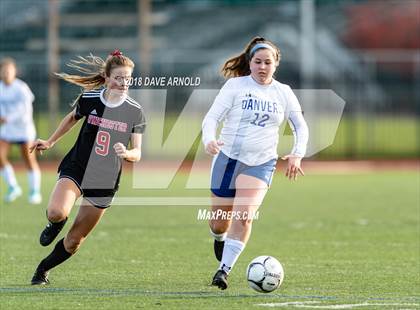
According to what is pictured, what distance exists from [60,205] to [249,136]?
63.8 inches

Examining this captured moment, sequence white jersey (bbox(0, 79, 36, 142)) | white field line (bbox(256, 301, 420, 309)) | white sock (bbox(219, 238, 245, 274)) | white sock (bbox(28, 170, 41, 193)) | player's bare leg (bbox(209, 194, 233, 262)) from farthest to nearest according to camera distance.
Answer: white jersey (bbox(0, 79, 36, 142)), white sock (bbox(28, 170, 41, 193)), player's bare leg (bbox(209, 194, 233, 262)), white sock (bbox(219, 238, 245, 274)), white field line (bbox(256, 301, 420, 309))

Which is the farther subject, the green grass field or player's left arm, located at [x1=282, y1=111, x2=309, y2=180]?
player's left arm, located at [x1=282, y1=111, x2=309, y2=180]

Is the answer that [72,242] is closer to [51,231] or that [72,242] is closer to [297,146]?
[51,231]

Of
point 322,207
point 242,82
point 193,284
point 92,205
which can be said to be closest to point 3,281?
point 92,205

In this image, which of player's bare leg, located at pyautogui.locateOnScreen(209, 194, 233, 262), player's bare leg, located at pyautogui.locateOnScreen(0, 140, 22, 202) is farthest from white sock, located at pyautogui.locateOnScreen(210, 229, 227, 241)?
player's bare leg, located at pyautogui.locateOnScreen(0, 140, 22, 202)

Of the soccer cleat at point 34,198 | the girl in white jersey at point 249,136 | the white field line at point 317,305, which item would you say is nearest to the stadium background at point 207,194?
the white field line at point 317,305

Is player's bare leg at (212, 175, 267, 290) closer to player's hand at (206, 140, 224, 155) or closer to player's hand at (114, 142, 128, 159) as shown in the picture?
player's hand at (206, 140, 224, 155)

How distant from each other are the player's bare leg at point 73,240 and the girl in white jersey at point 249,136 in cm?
104

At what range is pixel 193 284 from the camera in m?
8.29

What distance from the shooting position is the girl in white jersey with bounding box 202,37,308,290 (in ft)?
26.8

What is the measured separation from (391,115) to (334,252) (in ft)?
112

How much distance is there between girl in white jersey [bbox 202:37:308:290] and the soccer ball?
33 cm

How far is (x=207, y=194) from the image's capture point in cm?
1897

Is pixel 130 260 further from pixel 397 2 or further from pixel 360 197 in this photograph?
pixel 397 2
